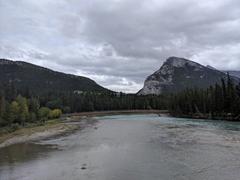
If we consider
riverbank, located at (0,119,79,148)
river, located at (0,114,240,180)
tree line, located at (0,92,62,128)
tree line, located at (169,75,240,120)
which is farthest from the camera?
tree line, located at (169,75,240,120)

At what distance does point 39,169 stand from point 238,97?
96.5 metres

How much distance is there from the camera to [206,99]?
142 m

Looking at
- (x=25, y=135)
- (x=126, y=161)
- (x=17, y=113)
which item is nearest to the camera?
(x=126, y=161)

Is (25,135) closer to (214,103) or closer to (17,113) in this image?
(17,113)

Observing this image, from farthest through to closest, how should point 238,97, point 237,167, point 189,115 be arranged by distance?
point 189,115 < point 238,97 < point 237,167

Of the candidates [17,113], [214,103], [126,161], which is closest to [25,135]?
[17,113]

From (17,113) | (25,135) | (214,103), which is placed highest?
(214,103)

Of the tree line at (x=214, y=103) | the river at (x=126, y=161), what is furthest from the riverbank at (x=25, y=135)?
the tree line at (x=214, y=103)

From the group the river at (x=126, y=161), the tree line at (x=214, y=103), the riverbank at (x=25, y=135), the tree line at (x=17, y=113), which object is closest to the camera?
the river at (x=126, y=161)

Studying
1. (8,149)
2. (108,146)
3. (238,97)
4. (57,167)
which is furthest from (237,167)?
(238,97)

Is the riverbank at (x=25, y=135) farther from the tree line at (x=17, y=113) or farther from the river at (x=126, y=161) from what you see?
the river at (x=126, y=161)

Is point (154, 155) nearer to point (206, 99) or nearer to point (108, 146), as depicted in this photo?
point (108, 146)

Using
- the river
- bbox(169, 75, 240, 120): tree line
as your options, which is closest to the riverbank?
the river

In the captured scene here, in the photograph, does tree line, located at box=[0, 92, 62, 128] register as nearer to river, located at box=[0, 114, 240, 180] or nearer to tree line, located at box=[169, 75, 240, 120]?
river, located at box=[0, 114, 240, 180]
